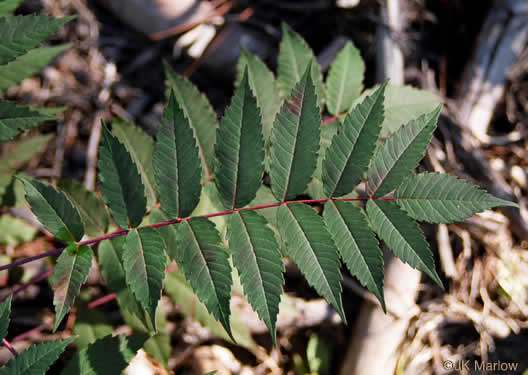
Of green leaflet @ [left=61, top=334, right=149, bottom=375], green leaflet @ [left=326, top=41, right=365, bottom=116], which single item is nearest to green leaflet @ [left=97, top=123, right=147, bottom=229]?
green leaflet @ [left=61, top=334, right=149, bottom=375]

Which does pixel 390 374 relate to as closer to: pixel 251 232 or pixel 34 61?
pixel 251 232

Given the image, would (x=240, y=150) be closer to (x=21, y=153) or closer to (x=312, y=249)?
(x=312, y=249)

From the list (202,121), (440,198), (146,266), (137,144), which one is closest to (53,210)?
(146,266)

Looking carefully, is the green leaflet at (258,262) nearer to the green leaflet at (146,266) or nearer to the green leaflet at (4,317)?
the green leaflet at (146,266)

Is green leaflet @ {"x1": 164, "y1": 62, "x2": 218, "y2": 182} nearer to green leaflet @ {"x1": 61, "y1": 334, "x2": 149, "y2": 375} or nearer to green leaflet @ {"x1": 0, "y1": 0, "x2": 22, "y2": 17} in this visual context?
green leaflet @ {"x1": 0, "y1": 0, "x2": 22, "y2": 17}

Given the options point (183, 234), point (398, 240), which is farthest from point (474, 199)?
point (183, 234)

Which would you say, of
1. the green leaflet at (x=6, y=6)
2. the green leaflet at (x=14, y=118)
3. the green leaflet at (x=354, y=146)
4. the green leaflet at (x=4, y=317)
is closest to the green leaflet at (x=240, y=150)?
the green leaflet at (x=354, y=146)
